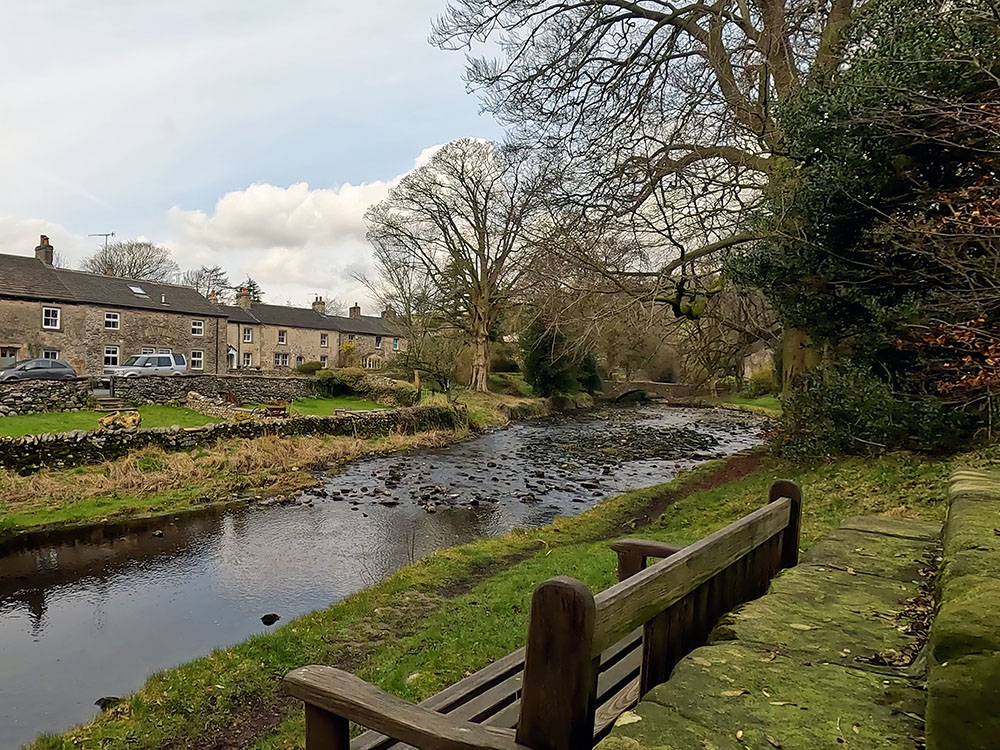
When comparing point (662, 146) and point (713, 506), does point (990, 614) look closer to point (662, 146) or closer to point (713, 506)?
point (713, 506)

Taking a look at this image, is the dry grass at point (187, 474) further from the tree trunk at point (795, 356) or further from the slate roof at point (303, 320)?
the slate roof at point (303, 320)

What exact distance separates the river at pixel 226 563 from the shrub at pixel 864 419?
18.5 ft

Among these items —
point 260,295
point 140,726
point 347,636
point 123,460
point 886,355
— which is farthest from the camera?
point 260,295

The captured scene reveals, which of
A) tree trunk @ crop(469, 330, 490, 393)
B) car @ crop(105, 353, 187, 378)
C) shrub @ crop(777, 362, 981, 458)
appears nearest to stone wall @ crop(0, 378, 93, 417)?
car @ crop(105, 353, 187, 378)

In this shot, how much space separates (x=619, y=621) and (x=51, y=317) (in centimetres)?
4106

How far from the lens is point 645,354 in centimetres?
4431

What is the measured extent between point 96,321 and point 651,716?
41.9m

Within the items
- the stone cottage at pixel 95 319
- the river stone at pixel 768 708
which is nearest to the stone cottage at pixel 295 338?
the stone cottage at pixel 95 319

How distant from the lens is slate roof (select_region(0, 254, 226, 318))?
1332 inches

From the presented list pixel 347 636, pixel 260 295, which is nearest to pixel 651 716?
pixel 347 636

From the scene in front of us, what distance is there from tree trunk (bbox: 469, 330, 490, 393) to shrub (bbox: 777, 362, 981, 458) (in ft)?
82.2

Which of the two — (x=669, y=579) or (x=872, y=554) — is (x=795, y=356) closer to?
(x=872, y=554)

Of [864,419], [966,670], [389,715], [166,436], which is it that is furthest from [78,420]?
[966,670]

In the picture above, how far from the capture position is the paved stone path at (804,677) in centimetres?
184
